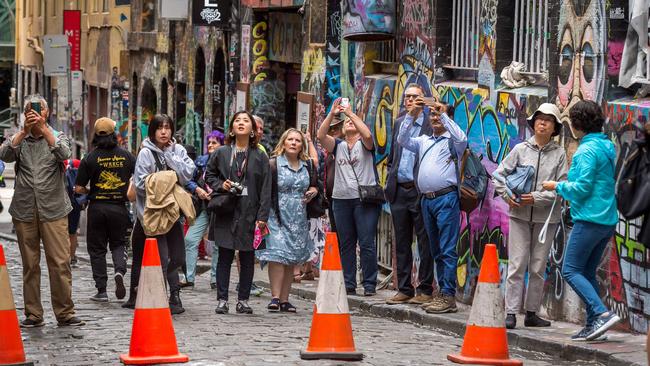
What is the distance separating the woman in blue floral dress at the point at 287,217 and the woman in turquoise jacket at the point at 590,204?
Answer: 328cm

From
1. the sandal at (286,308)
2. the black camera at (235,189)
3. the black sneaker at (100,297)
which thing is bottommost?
the black sneaker at (100,297)

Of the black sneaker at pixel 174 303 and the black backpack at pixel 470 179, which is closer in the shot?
the black backpack at pixel 470 179

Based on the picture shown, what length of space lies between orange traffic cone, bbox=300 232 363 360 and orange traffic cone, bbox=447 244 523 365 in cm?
83

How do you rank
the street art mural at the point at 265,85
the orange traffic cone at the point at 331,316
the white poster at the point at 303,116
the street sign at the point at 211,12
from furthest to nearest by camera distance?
the street sign at the point at 211,12 → the street art mural at the point at 265,85 → the white poster at the point at 303,116 → the orange traffic cone at the point at 331,316

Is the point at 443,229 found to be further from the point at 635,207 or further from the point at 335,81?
the point at 335,81

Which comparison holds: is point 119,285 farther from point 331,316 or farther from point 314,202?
point 331,316

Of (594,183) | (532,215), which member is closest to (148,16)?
(532,215)

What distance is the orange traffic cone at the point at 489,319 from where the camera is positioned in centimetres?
1000

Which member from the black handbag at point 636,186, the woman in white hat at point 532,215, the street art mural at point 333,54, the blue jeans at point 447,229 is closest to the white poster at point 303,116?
the street art mural at point 333,54

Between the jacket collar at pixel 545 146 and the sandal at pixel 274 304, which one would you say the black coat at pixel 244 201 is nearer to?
the sandal at pixel 274 304

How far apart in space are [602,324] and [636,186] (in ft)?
7.37

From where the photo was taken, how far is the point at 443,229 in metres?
13.4

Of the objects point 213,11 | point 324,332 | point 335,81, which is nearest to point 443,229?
point 324,332

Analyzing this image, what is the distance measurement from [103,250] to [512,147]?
163 inches
